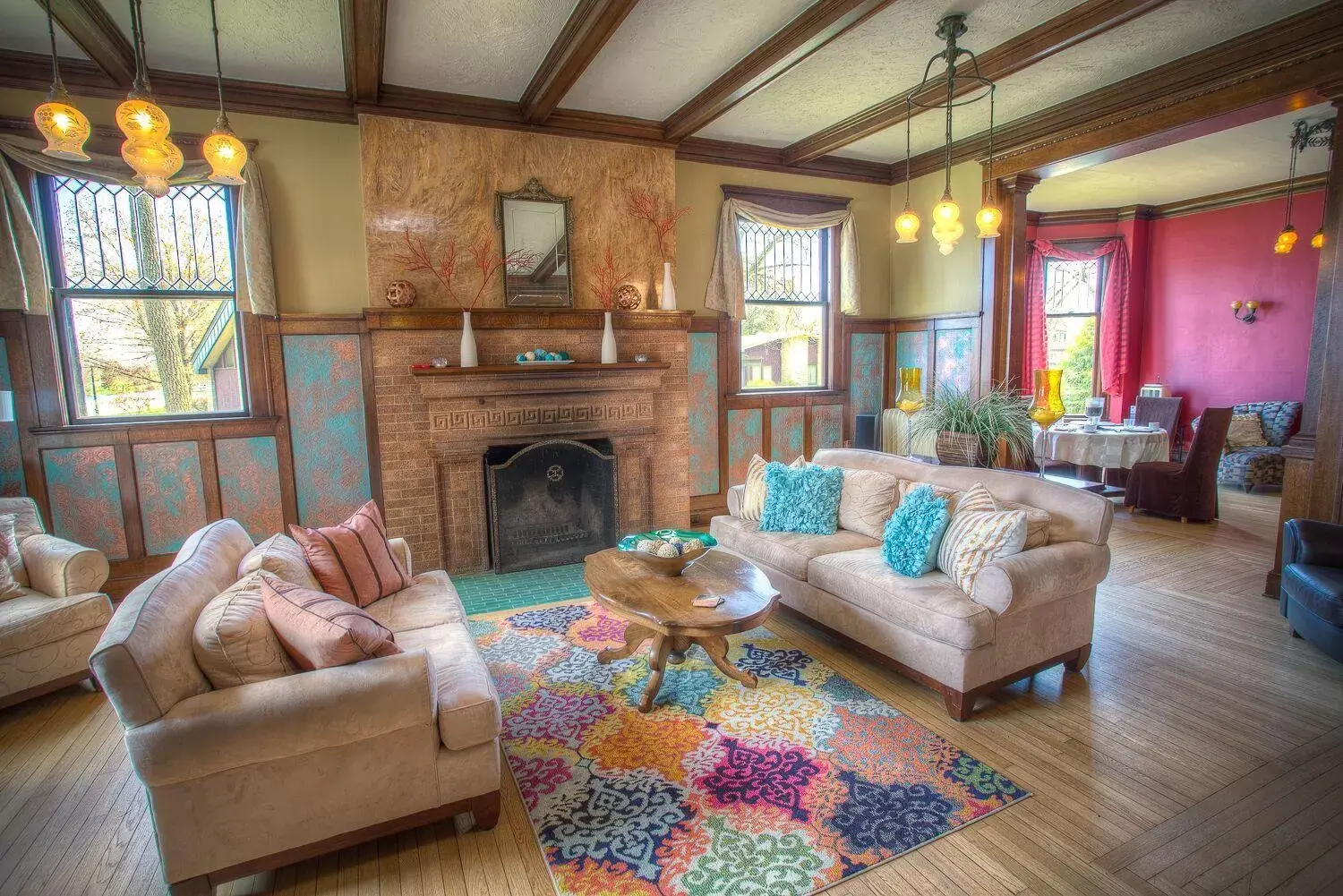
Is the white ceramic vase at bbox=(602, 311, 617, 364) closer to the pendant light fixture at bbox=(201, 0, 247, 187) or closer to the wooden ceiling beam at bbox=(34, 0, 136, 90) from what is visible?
the pendant light fixture at bbox=(201, 0, 247, 187)

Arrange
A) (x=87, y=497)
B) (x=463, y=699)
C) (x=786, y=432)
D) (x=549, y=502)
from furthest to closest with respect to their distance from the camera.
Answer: (x=786, y=432) → (x=549, y=502) → (x=87, y=497) → (x=463, y=699)

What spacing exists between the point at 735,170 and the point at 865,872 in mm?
5311

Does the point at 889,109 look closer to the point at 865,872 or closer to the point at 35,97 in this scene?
the point at 865,872

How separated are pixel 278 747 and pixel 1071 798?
8.27 ft

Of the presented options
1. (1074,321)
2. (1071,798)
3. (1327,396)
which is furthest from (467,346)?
(1074,321)

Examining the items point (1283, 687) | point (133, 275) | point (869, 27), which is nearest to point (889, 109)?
point (869, 27)

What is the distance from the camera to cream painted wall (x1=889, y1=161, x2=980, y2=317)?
224 inches

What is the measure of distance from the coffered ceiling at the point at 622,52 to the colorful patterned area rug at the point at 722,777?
3.26m

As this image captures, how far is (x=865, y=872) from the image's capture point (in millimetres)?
1973

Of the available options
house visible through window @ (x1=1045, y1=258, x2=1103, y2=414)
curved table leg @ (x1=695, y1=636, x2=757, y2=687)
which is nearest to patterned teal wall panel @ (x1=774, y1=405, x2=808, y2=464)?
curved table leg @ (x1=695, y1=636, x2=757, y2=687)

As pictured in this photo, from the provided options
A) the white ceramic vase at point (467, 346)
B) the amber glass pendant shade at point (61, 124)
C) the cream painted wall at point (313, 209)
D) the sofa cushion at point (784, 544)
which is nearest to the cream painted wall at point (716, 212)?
the white ceramic vase at point (467, 346)

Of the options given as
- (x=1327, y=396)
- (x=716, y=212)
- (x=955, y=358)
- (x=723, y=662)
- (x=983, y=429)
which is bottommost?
(x=723, y=662)

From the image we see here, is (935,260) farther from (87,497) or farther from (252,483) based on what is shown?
(87,497)

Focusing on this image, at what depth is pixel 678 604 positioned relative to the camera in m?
2.82
